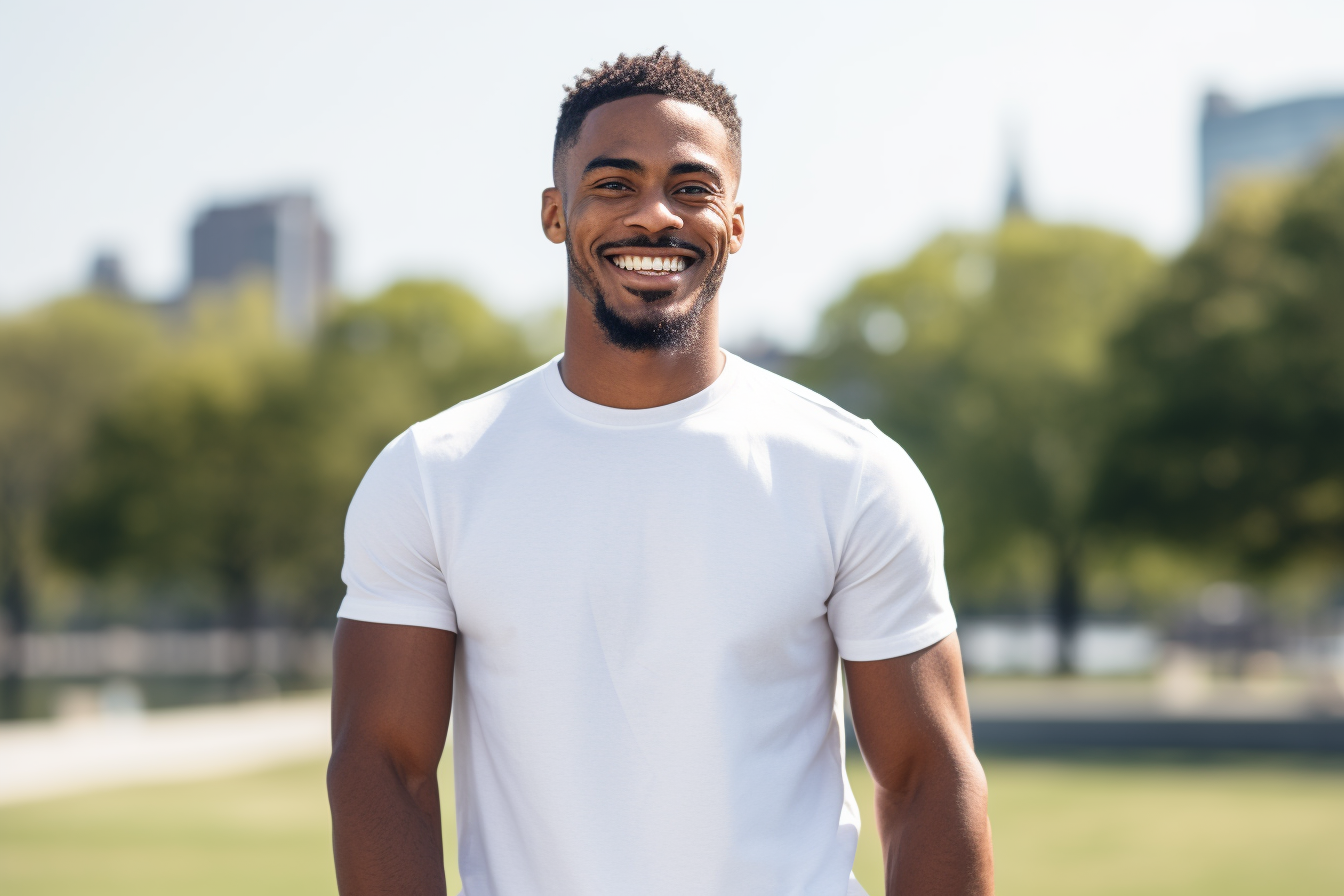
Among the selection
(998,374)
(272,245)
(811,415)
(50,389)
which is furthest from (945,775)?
(272,245)

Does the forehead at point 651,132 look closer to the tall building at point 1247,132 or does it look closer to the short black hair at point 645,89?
the short black hair at point 645,89

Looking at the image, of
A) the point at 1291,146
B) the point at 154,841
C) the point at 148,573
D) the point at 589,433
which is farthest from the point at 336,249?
the point at 589,433

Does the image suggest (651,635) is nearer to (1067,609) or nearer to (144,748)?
(144,748)

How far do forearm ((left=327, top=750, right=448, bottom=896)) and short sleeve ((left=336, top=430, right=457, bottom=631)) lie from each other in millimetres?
246

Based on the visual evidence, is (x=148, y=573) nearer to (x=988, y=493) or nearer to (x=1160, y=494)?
(x=988, y=493)

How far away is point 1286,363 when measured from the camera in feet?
85.1

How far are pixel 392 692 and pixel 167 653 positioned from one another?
7321 cm

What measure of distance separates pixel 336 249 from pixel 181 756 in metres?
115

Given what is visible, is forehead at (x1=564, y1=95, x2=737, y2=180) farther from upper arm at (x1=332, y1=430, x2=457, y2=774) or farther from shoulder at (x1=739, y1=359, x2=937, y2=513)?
upper arm at (x1=332, y1=430, x2=457, y2=774)

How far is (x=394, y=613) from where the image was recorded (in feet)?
8.36

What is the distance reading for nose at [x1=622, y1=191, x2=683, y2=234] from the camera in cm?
264

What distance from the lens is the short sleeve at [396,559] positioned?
255cm

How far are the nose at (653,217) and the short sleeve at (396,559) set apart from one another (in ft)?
1.88

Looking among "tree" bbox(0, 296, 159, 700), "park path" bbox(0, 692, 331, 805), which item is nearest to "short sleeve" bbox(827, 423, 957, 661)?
"park path" bbox(0, 692, 331, 805)
